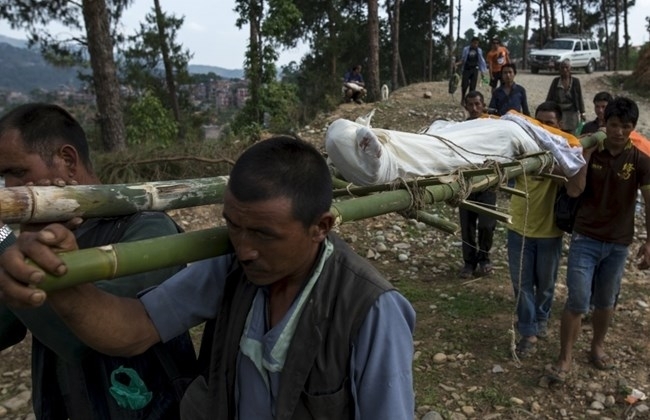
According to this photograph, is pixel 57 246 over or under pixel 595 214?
over

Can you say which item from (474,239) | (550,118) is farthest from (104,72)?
(550,118)

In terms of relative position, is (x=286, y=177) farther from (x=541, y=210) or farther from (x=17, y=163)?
(x=541, y=210)

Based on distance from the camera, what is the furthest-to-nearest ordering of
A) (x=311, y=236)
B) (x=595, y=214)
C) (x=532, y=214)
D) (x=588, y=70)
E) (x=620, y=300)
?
(x=588, y=70) < (x=620, y=300) < (x=532, y=214) < (x=595, y=214) < (x=311, y=236)

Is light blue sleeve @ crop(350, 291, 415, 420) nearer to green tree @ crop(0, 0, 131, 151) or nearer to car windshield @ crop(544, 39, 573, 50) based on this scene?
green tree @ crop(0, 0, 131, 151)

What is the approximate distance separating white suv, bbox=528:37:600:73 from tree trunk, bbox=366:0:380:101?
386 inches

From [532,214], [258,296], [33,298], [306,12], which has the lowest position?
[532,214]

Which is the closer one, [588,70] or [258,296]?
[258,296]

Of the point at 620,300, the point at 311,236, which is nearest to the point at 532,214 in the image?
the point at 620,300

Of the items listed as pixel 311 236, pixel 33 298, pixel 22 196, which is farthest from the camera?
pixel 311 236

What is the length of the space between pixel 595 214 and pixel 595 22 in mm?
35279

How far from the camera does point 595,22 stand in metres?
33.7

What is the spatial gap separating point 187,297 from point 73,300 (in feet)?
1.02

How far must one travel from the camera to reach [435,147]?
2490 millimetres

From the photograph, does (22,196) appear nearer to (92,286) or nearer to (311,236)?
(92,286)
